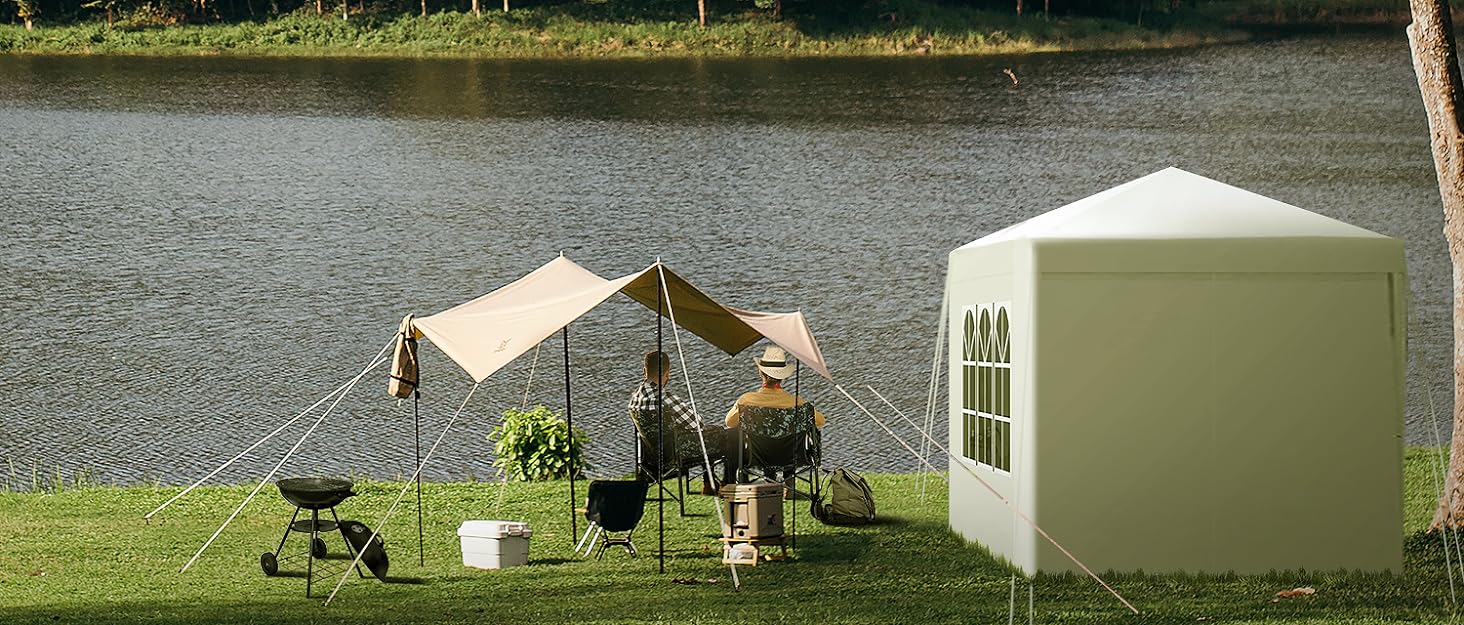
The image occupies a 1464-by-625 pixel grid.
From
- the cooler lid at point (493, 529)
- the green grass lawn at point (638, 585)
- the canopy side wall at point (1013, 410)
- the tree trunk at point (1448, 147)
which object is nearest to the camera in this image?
the green grass lawn at point (638, 585)

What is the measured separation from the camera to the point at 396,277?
13.2m

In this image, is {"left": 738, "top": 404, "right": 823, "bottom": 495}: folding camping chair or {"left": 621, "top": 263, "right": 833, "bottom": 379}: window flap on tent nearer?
{"left": 621, "top": 263, "right": 833, "bottom": 379}: window flap on tent

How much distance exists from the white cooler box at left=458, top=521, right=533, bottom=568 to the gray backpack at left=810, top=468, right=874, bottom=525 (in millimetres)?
1532

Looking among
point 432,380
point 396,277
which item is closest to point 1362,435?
point 432,380

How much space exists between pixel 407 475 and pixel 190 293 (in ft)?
10.6

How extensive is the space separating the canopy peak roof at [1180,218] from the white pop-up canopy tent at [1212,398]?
11 millimetres

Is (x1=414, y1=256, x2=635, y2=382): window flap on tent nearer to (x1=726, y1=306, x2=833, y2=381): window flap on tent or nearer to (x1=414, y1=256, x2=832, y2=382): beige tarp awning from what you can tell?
(x1=414, y1=256, x2=832, y2=382): beige tarp awning

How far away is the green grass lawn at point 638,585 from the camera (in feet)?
15.3

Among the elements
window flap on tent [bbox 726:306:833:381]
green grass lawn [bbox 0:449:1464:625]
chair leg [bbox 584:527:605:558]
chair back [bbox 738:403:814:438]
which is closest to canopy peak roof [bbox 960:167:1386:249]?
window flap on tent [bbox 726:306:833:381]

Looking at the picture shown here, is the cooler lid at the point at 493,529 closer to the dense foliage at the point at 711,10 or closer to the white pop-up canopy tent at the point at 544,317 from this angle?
the white pop-up canopy tent at the point at 544,317

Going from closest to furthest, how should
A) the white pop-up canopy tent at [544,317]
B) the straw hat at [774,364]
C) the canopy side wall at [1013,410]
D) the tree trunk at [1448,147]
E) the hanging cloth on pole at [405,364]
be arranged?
the canopy side wall at [1013,410]
the white pop-up canopy tent at [544,317]
the hanging cloth on pole at [405,364]
the tree trunk at [1448,147]
the straw hat at [774,364]

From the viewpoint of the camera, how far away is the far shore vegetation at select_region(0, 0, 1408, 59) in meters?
14.2

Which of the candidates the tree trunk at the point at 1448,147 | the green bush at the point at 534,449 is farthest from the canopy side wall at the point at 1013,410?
the green bush at the point at 534,449

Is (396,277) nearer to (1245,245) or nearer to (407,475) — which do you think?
(407,475)
